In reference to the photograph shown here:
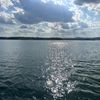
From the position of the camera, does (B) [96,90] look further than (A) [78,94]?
Yes

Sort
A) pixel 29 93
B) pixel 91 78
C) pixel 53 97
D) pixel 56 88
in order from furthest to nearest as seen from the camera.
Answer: pixel 91 78, pixel 56 88, pixel 29 93, pixel 53 97

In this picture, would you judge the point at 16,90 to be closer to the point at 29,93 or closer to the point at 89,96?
the point at 29,93

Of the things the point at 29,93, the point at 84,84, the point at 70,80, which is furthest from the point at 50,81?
the point at 29,93

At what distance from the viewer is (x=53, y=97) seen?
33.3m

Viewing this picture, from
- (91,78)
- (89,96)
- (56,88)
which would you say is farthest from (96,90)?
(91,78)

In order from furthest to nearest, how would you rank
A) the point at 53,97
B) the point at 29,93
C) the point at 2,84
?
the point at 2,84
the point at 29,93
the point at 53,97

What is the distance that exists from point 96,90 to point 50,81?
33.8ft

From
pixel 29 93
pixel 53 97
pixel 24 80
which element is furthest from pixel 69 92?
pixel 24 80

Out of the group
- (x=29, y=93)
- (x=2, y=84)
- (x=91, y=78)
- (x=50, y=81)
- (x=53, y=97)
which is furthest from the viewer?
(x=91, y=78)

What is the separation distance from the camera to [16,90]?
123 ft

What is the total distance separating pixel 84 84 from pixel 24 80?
1160 cm

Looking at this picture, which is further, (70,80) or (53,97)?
(70,80)

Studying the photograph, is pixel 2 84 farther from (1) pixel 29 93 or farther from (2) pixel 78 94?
(2) pixel 78 94

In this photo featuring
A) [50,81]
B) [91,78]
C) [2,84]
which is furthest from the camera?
[91,78]
